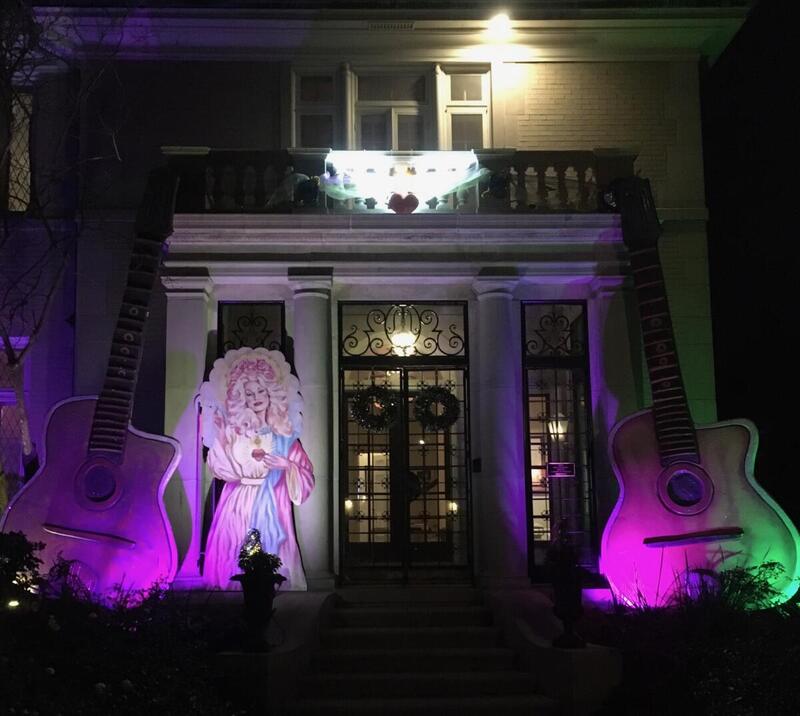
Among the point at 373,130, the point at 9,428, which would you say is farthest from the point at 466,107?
the point at 9,428

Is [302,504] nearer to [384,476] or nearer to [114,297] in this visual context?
[384,476]

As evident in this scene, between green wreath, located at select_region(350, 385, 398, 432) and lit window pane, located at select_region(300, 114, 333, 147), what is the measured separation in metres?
4.02

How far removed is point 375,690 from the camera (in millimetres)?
9305

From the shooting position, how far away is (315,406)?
11797 mm

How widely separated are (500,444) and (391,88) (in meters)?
5.92

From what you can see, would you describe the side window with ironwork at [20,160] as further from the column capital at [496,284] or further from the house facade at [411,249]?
the column capital at [496,284]

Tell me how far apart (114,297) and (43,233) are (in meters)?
1.44

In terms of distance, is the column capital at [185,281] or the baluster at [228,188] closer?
the column capital at [185,281]

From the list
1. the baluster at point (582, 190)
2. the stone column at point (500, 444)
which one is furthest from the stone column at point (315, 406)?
the baluster at point (582, 190)

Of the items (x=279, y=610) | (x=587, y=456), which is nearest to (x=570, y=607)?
(x=279, y=610)

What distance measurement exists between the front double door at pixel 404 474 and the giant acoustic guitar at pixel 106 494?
268 cm

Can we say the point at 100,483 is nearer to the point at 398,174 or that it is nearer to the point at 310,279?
the point at 310,279

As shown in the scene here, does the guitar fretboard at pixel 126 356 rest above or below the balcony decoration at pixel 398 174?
below

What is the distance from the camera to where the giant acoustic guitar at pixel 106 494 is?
1070 cm
